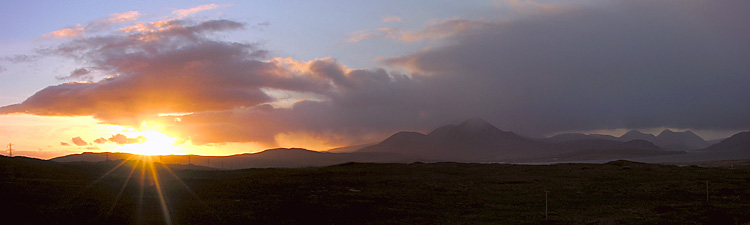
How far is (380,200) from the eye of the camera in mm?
40562

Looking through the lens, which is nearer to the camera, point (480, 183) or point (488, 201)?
point (488, 201)

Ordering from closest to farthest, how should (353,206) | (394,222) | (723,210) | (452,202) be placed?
(394,222) < (723,210) < (353,206) < (452,202)

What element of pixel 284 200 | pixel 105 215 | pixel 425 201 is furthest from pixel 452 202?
pixel 105 215

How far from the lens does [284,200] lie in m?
37.9

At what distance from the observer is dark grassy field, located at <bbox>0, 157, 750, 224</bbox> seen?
1195 inches

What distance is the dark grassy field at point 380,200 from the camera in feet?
99.6

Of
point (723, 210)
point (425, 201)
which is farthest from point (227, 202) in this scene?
point (723, 210)

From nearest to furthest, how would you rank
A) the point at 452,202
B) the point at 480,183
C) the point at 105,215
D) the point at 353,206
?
the point at 105,215 → the point at 353,206 → the point at 452,202 → the point at 480,183

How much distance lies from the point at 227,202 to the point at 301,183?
535 inches

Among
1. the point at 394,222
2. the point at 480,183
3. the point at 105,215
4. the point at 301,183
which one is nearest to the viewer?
the point at 105,215

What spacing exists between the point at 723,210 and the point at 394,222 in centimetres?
2023

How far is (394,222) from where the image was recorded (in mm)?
32188

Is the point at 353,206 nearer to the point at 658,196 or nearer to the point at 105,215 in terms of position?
the point at 105,215

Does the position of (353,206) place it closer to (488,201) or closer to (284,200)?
(284,200)
